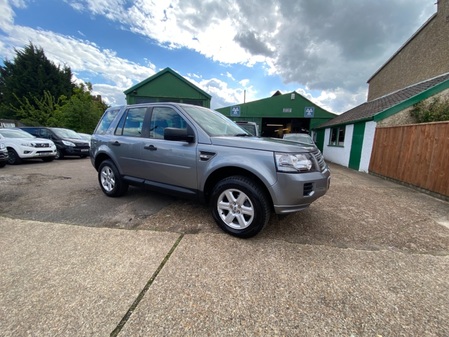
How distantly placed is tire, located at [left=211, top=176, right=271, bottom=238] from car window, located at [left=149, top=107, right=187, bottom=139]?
1.23 meters

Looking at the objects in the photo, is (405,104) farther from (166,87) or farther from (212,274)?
(166,87)

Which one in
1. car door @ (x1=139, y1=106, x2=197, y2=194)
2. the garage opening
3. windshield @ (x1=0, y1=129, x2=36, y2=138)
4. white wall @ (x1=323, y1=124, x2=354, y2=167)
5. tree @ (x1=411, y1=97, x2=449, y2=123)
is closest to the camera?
car door @ (x1=139, y1=106, x2=197, y2=194)

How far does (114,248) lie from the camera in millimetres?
2557

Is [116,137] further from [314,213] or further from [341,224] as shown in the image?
[341,224]

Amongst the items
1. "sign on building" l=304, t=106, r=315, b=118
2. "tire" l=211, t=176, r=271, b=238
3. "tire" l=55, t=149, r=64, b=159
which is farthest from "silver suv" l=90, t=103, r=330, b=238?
"sign on building" l=304, t=106, r=315, b=118

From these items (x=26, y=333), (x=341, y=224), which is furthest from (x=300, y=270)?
(x=26, y=333)

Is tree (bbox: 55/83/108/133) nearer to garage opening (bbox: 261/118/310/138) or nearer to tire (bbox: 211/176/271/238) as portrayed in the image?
garage opening (bbox: 261/118/310/138)

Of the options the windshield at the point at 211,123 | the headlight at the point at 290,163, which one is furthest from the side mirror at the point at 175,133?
the headlight at the point at 290,163

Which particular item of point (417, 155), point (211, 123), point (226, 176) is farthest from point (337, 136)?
point (226, 176)

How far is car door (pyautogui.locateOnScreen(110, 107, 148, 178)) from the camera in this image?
3705 millimetres

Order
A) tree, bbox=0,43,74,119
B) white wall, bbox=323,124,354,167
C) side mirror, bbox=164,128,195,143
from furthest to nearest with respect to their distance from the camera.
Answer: tree, bbox=0,43,74,119 → white wall, bbox=323,124,354,167 → side mirror, bbox=164,128,195,143

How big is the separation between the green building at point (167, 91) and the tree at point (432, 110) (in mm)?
11759

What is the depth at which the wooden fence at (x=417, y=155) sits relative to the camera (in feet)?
17.1

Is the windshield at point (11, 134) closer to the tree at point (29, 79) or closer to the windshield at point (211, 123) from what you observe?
the windshield at point (211, 123)
